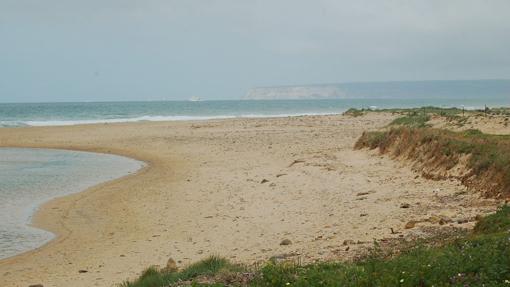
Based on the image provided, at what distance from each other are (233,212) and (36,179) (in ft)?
31.4

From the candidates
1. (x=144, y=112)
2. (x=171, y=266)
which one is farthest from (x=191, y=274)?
(x=144, y=112)

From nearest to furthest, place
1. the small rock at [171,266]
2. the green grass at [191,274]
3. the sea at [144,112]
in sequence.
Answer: the green grass at [191,274] < the small rock at [171,266] < the sea at [144,112]

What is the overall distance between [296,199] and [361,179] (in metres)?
2.23

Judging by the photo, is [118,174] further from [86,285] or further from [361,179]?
[86,285]

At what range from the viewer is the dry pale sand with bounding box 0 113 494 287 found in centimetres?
941

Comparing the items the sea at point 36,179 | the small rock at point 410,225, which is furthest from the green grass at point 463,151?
the sea at point 36,179

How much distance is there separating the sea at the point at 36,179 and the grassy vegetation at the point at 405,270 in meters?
5.11

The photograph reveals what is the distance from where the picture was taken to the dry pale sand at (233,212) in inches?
370

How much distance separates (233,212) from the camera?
506 inches

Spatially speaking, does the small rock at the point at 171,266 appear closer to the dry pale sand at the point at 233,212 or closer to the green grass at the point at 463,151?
the dry pale sand at the point at 233,212

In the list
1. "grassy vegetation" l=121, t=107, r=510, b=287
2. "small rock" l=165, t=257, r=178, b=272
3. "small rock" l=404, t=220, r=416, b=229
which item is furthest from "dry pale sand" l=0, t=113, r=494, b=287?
"grassy vegetation" l=121, t=107, r=510, b=287

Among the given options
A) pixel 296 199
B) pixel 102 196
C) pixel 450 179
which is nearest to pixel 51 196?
pixel 102 196

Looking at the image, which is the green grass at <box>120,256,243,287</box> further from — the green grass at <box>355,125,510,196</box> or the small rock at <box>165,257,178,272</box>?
the green grass at <box>355,125,510,196</box>

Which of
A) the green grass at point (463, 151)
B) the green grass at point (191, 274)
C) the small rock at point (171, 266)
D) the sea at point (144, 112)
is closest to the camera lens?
the green grass at point (191, 274)
